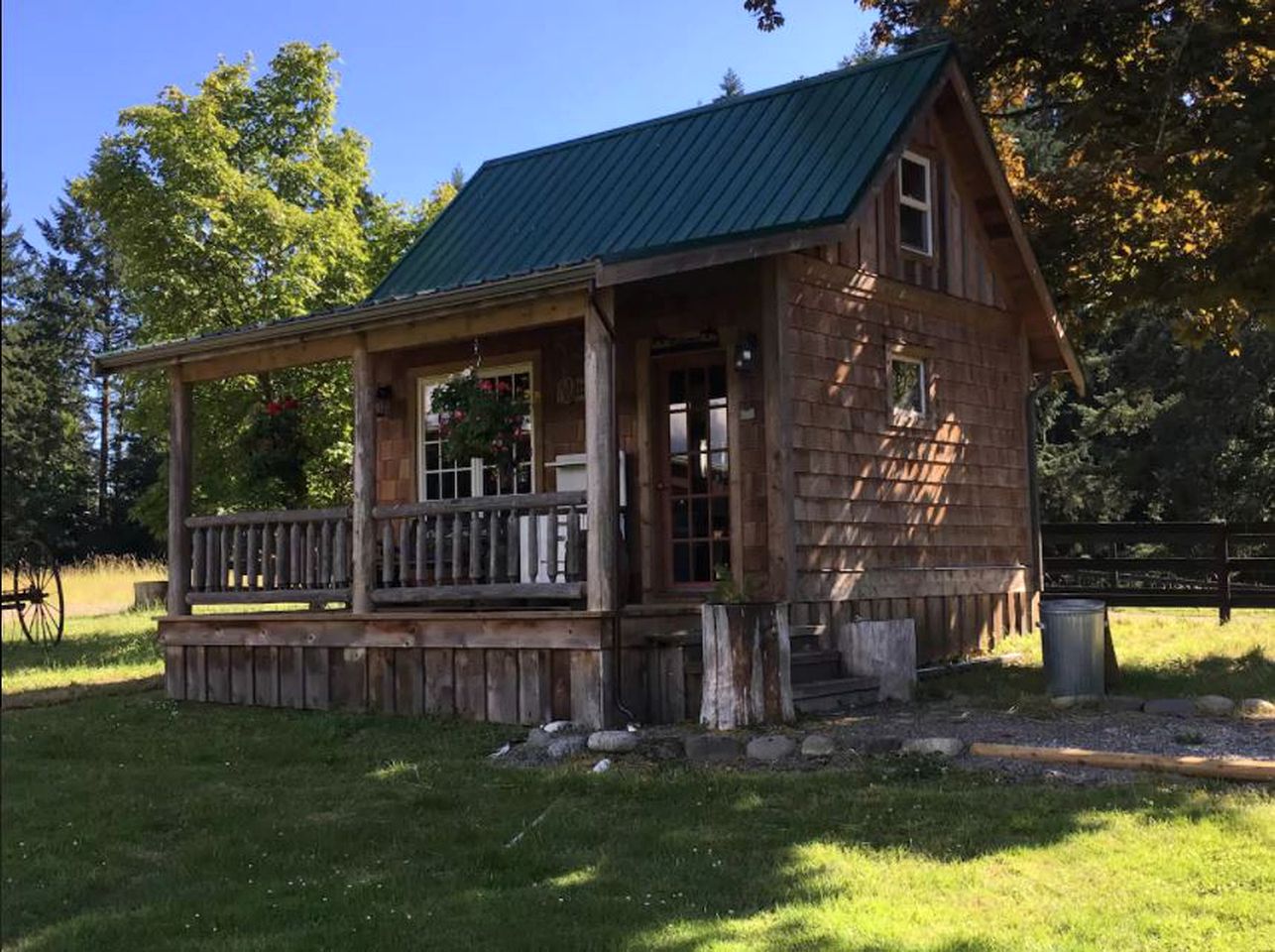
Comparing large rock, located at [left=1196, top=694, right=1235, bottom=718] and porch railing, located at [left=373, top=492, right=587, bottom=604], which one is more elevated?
porch railing, located at [left=373, top=492, right=587, bottom=604]

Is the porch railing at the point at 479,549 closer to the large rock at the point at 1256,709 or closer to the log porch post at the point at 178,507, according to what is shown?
the log porch post at the point at 178,507

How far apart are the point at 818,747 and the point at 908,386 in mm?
5544

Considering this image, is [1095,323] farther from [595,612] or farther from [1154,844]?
[1154,844]

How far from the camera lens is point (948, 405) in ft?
39.8

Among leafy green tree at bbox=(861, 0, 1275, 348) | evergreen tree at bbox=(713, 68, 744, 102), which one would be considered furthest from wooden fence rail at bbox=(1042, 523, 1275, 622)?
evergreen tree at bbox=(713, 68, 744, 102)

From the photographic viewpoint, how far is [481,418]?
30.3 feet

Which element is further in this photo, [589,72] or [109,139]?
[109,139]

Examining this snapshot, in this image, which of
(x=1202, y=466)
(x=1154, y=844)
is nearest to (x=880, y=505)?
(x=1154, y=844)

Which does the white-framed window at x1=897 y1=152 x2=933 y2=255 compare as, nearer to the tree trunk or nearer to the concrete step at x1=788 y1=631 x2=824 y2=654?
the concrete step at x1=788 y1=631 x2=824 y2=654

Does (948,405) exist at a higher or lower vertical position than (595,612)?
higher

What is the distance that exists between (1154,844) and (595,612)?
4.14m

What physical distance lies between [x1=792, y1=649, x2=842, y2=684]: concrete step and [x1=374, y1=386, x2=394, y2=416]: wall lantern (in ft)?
17.5

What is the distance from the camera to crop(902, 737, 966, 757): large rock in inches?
269

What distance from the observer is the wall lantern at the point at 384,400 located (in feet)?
40.8
